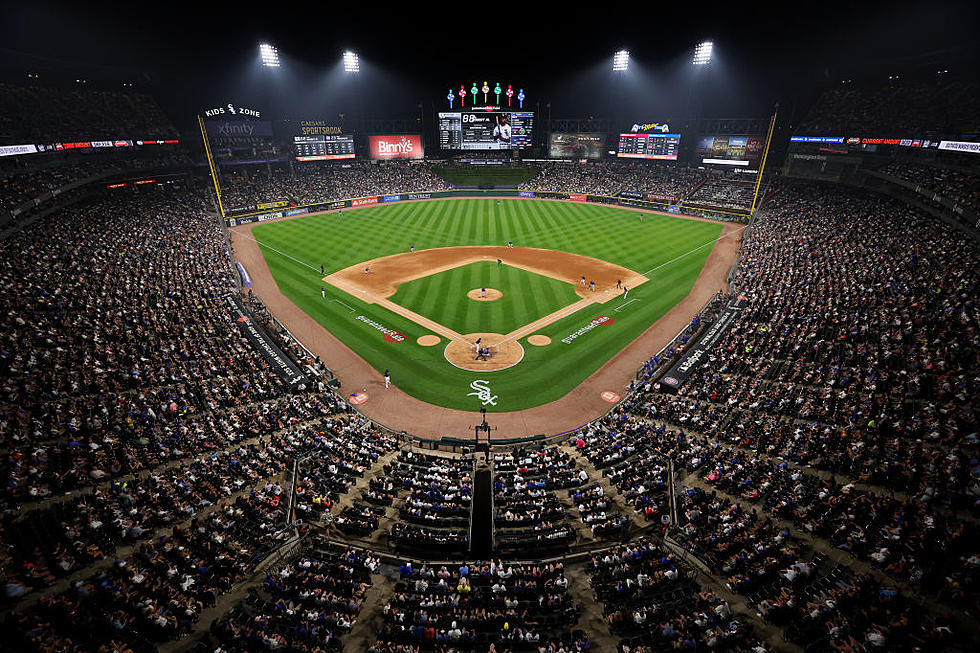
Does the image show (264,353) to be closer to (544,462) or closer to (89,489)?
(89,489)

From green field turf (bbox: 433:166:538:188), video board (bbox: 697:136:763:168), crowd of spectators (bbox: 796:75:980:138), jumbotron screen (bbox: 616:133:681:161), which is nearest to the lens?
crowd of spectators (bbox: 796:75:980:138)

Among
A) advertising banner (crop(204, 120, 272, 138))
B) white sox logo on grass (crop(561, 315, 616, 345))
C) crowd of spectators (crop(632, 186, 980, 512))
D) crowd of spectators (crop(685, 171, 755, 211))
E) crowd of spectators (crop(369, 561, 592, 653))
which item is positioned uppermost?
advertising banner (crop(204, 120, 272, 138))

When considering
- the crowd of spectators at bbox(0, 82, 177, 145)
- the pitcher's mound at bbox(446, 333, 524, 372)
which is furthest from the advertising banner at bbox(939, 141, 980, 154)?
the crowd of spectators at bbox(0, 82, 177, 145)

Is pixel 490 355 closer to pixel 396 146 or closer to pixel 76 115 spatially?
pixel 76 115

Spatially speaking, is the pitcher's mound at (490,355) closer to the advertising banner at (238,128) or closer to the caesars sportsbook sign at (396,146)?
the advertising banner at (238,128)

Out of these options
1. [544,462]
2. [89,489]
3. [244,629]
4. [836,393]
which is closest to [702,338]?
[836,393]

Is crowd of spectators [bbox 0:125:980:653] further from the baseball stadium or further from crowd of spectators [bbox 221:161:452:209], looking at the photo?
crowd of spectators [bbox 221:161:452:209]
